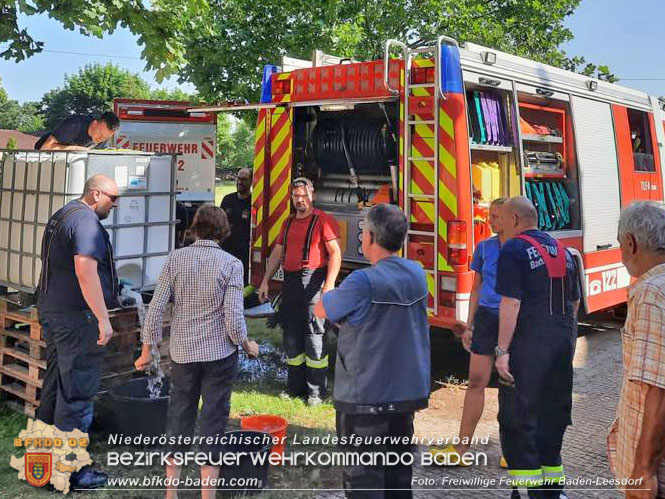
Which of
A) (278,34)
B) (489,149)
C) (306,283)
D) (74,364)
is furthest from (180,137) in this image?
(74,364)

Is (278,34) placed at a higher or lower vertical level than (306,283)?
higher

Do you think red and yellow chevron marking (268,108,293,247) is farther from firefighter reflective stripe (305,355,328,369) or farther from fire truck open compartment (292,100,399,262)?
firefighter reflective stripe (305,355,328,369)

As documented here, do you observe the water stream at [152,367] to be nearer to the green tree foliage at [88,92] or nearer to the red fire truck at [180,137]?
the red fire truck at [180,137]

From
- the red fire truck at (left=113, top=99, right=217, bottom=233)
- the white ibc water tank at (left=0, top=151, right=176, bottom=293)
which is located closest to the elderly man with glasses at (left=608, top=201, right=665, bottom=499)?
the white ibc water tank at (left=0, top=151, right=176, bottom=293)

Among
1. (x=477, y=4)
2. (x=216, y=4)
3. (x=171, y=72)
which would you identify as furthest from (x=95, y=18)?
(x=477, y=4)

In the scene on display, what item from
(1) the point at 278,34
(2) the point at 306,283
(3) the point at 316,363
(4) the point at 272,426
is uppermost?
(1) the point at 278,34

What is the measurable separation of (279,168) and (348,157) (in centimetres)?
68

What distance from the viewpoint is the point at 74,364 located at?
3861 mm

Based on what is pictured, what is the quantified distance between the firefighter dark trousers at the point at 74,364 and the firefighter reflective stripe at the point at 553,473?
270cm

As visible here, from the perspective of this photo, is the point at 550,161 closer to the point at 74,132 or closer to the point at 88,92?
the point at 74,132

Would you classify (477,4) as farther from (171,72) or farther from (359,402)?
(359,402)

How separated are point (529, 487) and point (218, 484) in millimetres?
1782

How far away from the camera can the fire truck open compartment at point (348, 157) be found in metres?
5.82

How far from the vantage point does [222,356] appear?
11.4 ft
